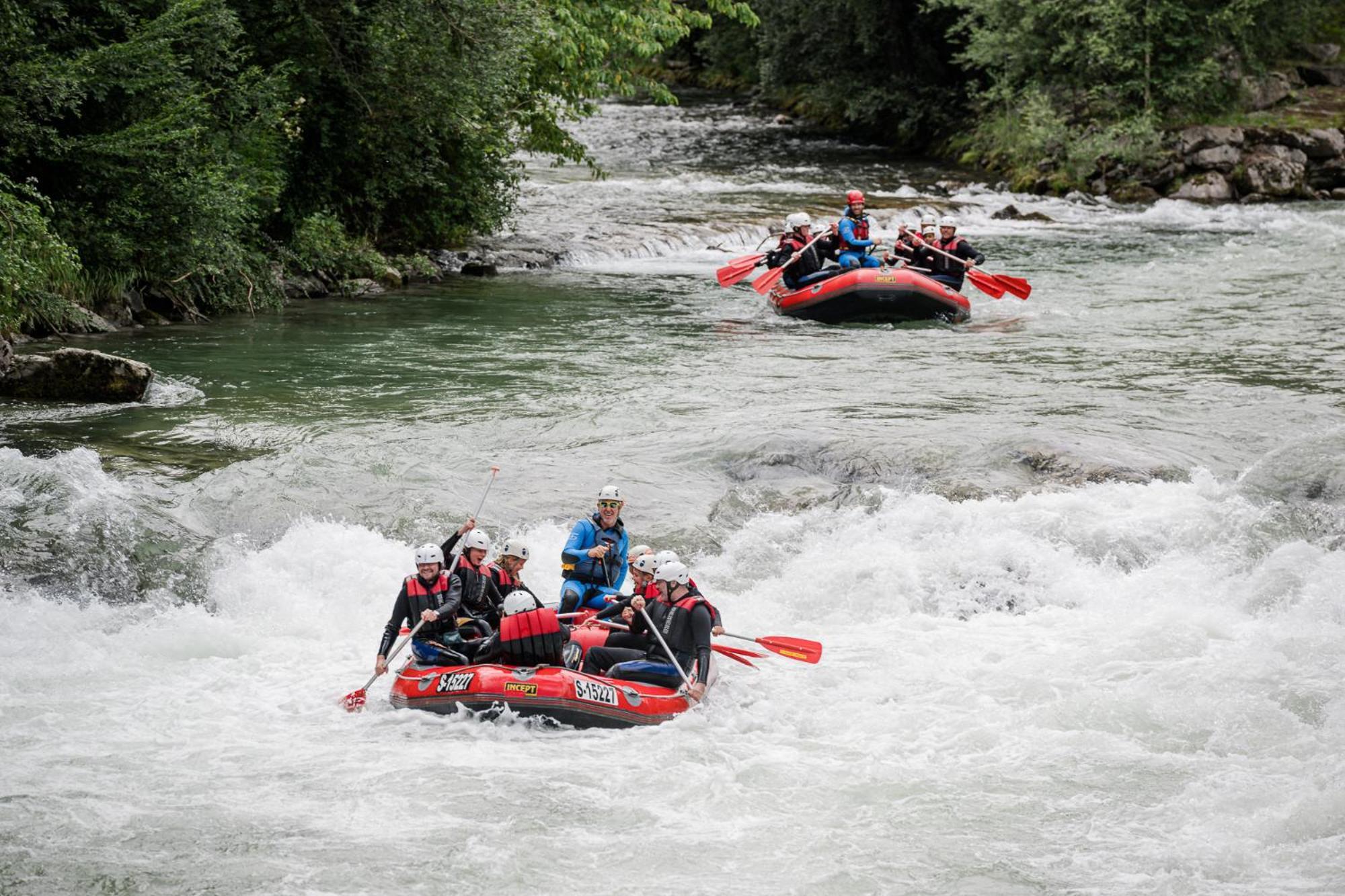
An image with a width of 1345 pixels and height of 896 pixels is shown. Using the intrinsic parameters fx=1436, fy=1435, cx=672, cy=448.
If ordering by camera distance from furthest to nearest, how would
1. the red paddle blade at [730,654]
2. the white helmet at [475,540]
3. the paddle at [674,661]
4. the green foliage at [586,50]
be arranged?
1. the green foliage at [586,50]
2. the red paddle blade at [730,654]
3. the white helmet at [475,540]
4. the paddle at [674,661]

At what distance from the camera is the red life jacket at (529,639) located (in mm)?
8625

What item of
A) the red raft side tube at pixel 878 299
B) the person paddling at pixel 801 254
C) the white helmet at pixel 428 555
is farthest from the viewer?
the person paddling at pixel 801 254

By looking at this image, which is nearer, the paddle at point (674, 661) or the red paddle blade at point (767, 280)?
the paddle at point (674, 661)

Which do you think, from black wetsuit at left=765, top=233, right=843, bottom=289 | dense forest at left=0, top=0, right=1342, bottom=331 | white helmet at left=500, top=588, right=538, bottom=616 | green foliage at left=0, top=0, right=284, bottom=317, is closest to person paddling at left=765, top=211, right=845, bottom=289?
black wetsuit at left=765, top=233, right=843, bottom=289

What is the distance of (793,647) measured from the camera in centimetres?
889

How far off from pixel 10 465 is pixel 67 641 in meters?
2.14

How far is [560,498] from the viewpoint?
11359 millimetres

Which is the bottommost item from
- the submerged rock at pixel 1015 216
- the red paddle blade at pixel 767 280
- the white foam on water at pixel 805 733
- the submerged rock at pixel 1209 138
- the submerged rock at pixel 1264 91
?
the white foam on water at pixel 805 733

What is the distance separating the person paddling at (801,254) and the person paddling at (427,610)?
33.8ft

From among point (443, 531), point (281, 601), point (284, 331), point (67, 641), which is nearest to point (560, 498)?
point (443, 531)

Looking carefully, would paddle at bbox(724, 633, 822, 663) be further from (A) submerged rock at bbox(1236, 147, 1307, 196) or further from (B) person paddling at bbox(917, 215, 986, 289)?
(A) submerged rock at bbox(1236, 147, 1307, 196)

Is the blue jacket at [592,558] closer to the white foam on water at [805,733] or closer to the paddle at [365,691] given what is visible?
the white foam on water at [805,733]

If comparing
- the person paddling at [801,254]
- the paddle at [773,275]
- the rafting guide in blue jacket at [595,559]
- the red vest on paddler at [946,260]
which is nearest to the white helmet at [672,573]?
the rafting guide in blue jacket at [595,559]

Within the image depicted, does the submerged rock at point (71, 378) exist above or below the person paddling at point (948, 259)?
below
